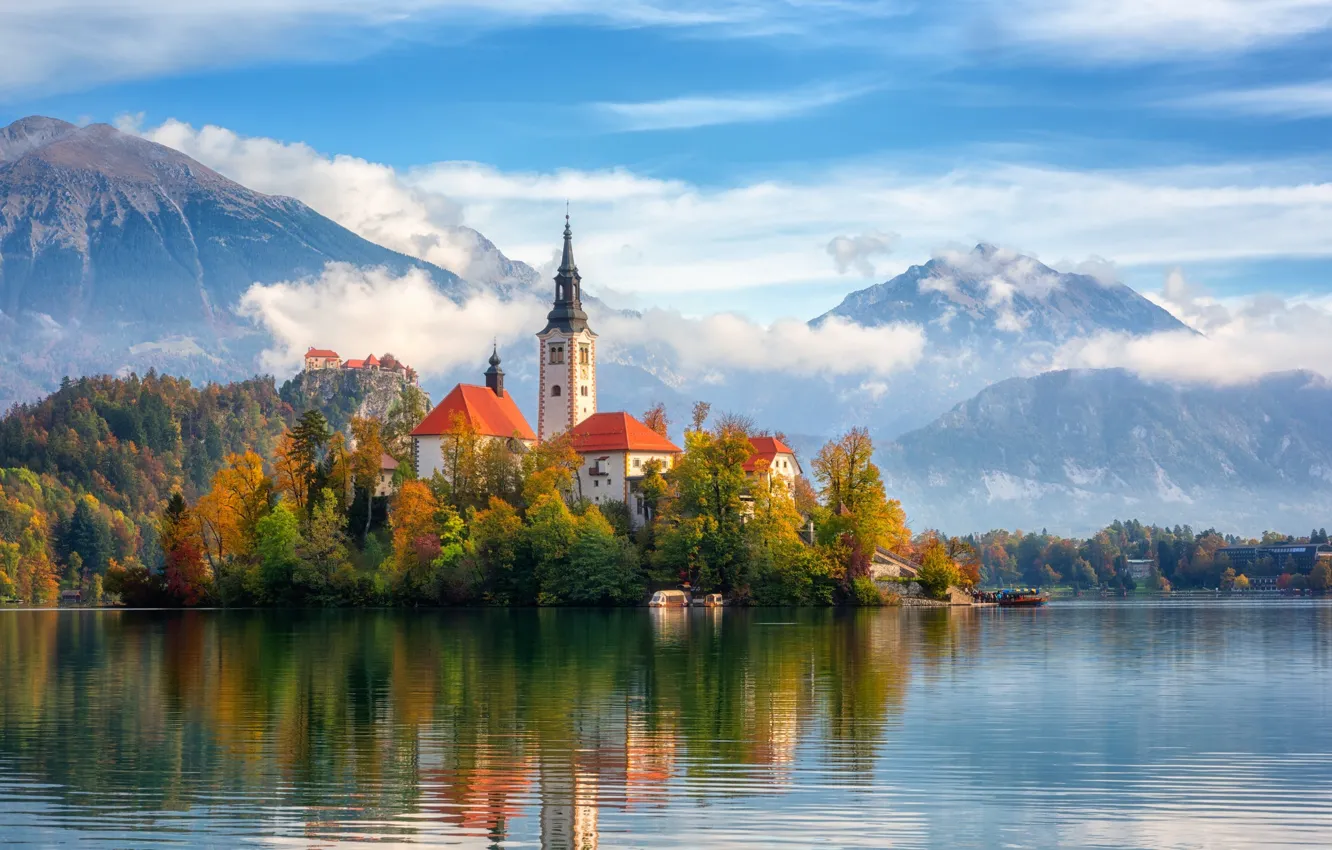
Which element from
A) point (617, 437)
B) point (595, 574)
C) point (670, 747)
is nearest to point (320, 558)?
point (595, 574)

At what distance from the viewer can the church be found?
12694cm

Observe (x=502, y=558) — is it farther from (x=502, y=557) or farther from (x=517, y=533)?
(x=517, y=533)

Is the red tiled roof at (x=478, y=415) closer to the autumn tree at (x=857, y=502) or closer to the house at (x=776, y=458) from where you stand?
the house at (x=776, y=458)

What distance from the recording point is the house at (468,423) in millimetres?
130625

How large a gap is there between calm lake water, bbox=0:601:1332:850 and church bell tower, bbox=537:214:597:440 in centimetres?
7784

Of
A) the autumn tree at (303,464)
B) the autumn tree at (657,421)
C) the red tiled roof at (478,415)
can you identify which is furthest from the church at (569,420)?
the autumn tree at (303,464)

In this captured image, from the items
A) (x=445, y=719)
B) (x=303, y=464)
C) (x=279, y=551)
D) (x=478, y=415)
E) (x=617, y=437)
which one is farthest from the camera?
(x=478, y=415)

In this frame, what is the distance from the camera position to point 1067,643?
219 feet

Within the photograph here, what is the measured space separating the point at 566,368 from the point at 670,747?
10949 cm

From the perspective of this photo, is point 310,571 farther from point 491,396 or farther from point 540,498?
point 491,396

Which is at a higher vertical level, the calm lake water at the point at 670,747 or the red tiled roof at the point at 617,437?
the red tiled roof at the point at 617,437

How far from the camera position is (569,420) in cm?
13900

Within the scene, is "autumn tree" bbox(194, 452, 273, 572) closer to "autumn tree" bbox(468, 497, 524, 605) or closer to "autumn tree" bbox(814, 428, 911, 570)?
"autumn tree" bbox(468, 497, 524, 605)

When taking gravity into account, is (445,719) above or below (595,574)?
below
